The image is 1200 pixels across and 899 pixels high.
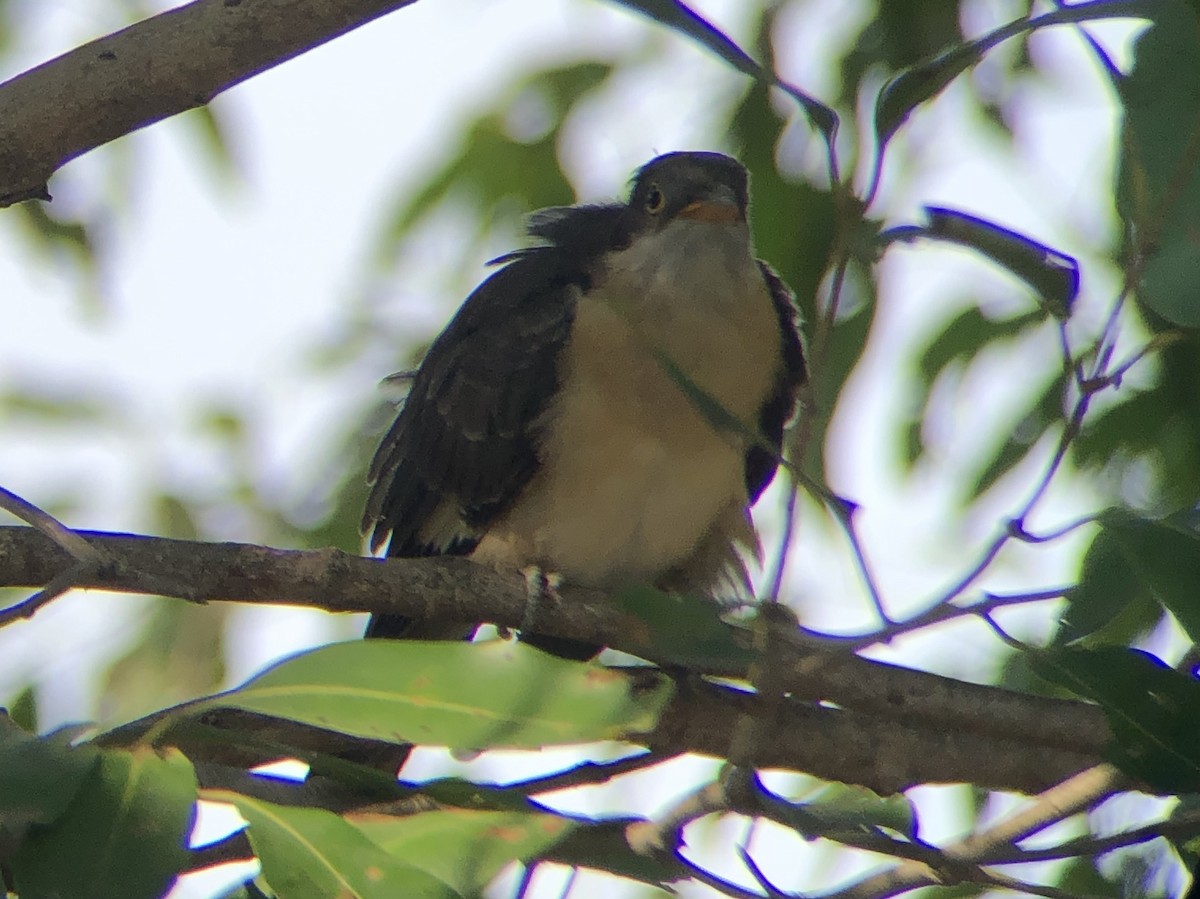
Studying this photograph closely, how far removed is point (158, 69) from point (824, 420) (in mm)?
1536

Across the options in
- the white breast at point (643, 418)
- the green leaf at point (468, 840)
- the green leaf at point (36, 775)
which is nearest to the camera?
the green leaf at point (36, 775)

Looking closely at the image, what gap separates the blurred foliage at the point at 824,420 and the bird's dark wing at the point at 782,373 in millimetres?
41

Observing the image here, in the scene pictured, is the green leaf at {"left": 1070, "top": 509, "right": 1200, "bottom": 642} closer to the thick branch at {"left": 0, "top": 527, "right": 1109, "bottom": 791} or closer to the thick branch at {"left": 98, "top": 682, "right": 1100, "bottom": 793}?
the thick branch at {"left": 0, "top": 527, "right": 1109, "bottom": 791}

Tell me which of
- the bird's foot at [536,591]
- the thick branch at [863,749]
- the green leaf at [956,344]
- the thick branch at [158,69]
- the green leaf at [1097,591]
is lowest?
the green leaf at [1097,591]

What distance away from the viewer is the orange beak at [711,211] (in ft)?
11.8

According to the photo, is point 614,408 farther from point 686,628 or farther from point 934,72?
point 934,72

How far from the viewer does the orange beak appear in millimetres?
3594

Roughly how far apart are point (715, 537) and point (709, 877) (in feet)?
5.42

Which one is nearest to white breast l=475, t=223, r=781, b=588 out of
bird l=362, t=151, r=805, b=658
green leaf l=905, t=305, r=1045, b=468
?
bird l=362, t=151, r=805, b=658

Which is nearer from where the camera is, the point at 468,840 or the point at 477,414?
the point at 468,840

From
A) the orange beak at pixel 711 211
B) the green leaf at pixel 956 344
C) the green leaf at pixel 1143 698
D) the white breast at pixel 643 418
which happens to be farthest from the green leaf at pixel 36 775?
the green leaf at pixel 956 344

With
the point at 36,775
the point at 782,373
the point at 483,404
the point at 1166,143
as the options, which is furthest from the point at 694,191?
the point at 36,775

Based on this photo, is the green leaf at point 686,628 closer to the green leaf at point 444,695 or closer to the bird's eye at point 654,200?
the green leaf at point 444,695

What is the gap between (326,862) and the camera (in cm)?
203
